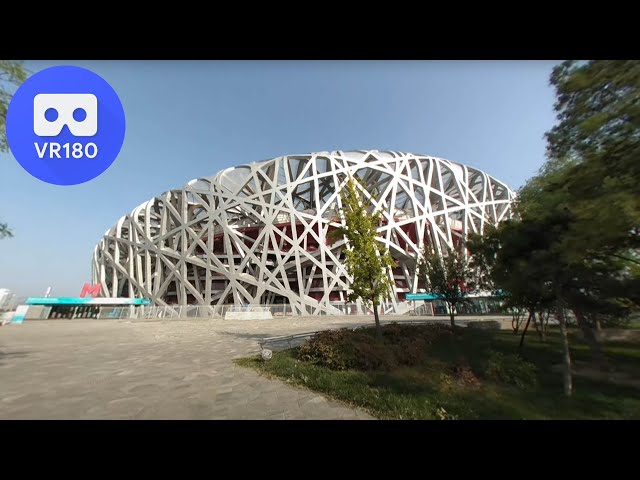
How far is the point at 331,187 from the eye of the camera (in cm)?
3719

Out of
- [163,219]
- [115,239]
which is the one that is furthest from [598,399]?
[115,239]

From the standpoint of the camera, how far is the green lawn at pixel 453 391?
14.6ft

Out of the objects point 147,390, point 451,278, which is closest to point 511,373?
point 451,278

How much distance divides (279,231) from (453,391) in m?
27.3

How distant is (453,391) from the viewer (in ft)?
17.9

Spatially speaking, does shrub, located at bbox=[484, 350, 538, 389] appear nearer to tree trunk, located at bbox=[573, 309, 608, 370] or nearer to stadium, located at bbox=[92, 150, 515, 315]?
tree trunk, located at bbox=[573, 309, 608, 370]

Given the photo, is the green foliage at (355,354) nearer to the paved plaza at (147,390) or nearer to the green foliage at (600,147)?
the paved plaza at (147,390)

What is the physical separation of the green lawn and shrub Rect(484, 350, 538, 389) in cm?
18

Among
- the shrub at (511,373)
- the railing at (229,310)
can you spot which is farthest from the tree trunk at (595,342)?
the railing at (229,310)
